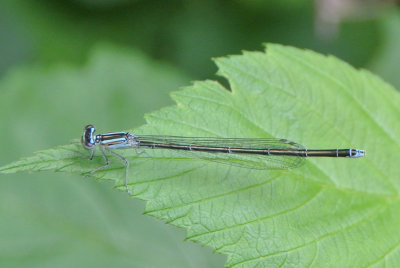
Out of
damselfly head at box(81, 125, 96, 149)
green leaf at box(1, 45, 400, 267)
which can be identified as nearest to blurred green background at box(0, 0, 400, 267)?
damselfly head at box(81, 125, 96, 149)

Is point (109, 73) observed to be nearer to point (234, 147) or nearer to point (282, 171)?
point (234, 147)

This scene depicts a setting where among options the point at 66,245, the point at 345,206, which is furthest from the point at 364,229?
the point at 66,245

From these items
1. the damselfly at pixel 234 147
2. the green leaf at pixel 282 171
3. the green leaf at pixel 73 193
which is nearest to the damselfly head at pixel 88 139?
the damselfly at pixel 234 147

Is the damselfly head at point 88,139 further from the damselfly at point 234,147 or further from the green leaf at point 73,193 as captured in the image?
the green leaf at point 73,193

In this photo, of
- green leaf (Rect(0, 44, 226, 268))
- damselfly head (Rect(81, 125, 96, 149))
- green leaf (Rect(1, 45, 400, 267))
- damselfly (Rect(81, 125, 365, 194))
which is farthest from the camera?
green leaf (Rect(0, 44, 226, 268))

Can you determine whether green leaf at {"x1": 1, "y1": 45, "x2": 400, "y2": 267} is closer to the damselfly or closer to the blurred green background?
the damselfly

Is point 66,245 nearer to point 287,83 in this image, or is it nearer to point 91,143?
point 91,143

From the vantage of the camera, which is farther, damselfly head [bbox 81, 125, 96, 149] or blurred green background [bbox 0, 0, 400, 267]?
blurred green background [bbox 0, 0, 400, 267]
